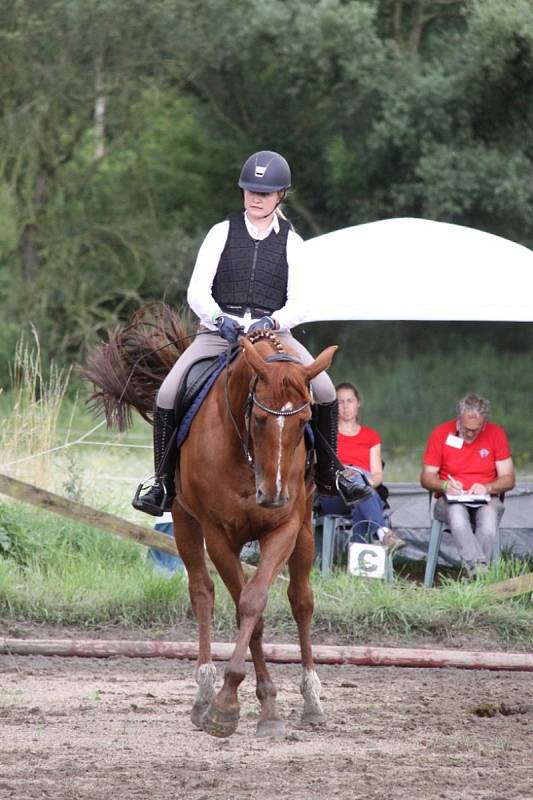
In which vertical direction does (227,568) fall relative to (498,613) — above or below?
above

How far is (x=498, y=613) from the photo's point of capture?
331 inches

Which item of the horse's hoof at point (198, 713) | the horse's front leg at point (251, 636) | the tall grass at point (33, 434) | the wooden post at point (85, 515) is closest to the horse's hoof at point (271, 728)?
the horse's front leg at point (251, 636)

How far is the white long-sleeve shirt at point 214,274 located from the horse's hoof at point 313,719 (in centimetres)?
179

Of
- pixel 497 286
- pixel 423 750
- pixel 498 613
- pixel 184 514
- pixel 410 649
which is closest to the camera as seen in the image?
pixel 423 750

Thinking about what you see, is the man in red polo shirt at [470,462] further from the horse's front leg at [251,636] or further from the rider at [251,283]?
the horse's front leg at [251,636]

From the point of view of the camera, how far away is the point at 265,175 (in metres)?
6.17

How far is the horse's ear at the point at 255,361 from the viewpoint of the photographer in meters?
5.35

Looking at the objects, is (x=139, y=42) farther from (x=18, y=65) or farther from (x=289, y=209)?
(x=289, y=209)

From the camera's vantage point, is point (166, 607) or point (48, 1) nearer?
point (166, 607)

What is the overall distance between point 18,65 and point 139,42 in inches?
88.8

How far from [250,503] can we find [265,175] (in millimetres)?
1539

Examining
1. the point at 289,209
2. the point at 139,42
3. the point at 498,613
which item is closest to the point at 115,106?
the point at 139,42

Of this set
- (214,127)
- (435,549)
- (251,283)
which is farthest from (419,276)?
(214,127)

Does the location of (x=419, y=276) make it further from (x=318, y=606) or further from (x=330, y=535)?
(x=318, y=606)
